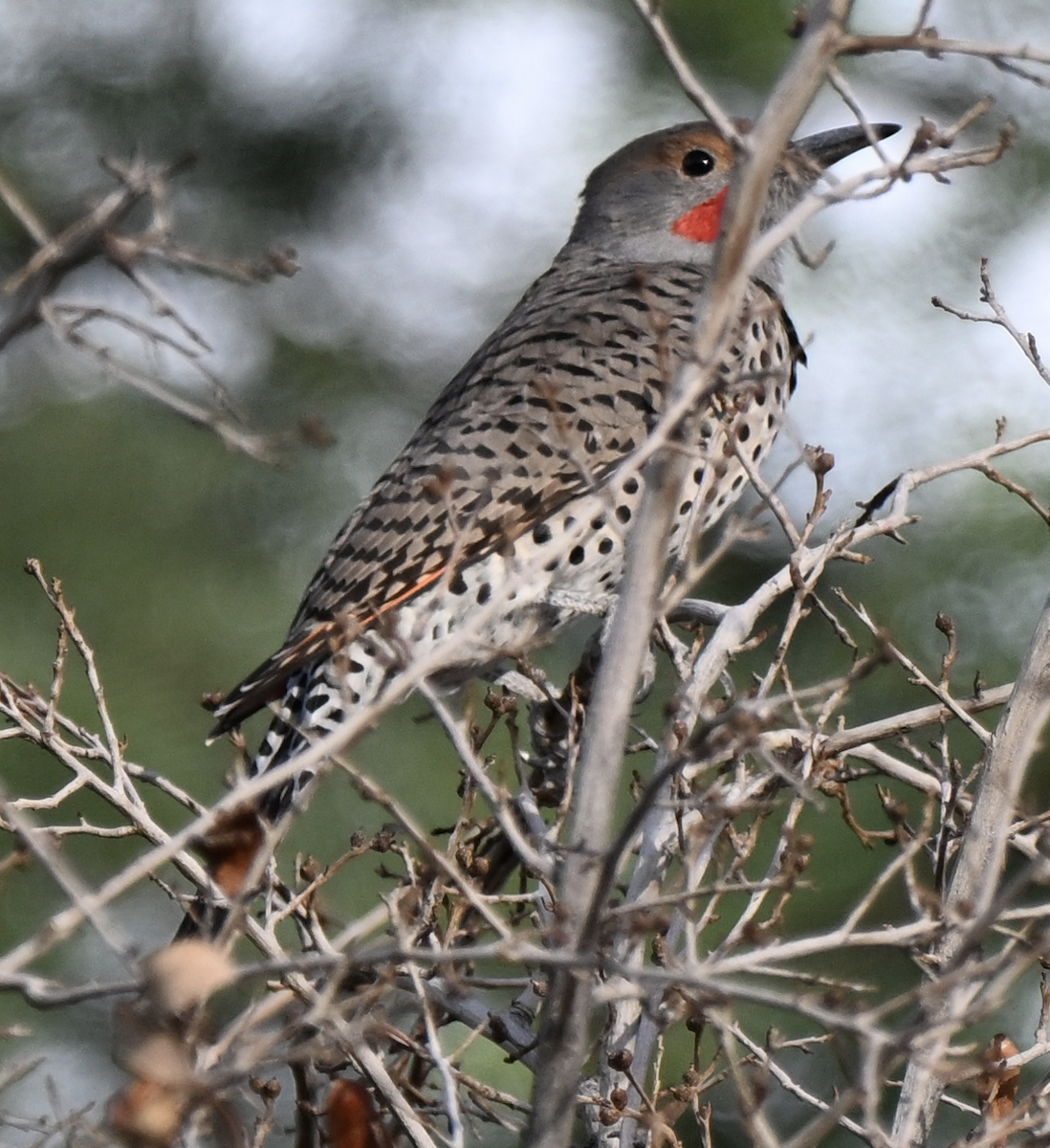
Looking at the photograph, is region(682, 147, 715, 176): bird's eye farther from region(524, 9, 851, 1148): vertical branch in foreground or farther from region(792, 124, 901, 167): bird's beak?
region(524, 9, 851, 1148): vertical branch in foreground

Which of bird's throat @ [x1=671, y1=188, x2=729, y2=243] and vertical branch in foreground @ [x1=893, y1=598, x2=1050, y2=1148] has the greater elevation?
vertical branch in foreground @ [x1=893, y1=598, x2=1050, y2=1148]

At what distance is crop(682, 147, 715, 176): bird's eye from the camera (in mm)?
6055

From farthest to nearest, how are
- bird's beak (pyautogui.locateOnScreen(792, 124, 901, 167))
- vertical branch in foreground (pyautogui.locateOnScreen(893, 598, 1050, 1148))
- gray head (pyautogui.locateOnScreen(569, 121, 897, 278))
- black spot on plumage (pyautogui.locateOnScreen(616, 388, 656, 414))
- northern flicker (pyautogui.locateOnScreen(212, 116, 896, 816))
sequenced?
gray head (pyautogui.locateOnScreen(569, 121, 897, 278)), bird's beak (pyautogui.locateOnScreen(792, 124, 901, 167)), black spot on plumage (pyautogui.locateOnScreen(616, 388, 656, 414)), northern flicker (pyautogui.locateOnScreen(212, 116, 896, 816)), vertical branch in foreground (pyautogui.locateOnScreen(893, 598, 1050, 1148))

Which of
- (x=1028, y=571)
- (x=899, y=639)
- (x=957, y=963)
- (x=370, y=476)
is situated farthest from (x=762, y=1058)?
(x=370, y=476)

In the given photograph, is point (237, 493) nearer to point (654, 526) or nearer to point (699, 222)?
point (699, 222)

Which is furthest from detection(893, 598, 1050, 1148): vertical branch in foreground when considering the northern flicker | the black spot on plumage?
the black spot on plumage

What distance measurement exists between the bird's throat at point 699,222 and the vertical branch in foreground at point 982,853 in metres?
3.20

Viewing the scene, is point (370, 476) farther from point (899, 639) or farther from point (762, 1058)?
point (762, 1058)

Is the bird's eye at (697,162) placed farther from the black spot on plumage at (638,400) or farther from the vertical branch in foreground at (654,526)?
the vertical branch in foreground at (654,526)

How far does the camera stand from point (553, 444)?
12.0 feet

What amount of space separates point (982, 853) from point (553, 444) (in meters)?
1.23

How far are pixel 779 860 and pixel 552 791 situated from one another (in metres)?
0.93

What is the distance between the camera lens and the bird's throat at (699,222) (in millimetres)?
6043

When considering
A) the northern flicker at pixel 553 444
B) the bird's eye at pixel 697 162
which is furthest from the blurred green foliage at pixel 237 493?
the bird's eye at pixel 697 162
